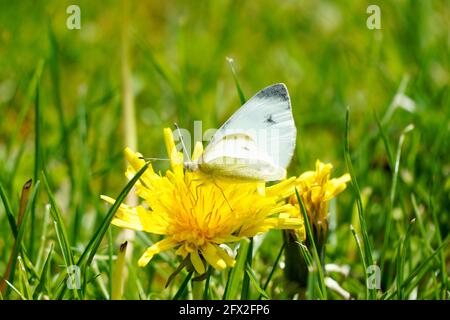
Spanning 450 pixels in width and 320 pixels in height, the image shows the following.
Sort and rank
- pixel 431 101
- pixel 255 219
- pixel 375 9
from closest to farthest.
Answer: pixel 255 219, pixel 431 101, pixel 375 9

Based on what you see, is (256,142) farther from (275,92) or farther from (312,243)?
(312,243)

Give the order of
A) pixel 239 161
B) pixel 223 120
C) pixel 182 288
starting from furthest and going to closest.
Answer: pixel 223 120 → pixel 182 288 → pixel 239 161

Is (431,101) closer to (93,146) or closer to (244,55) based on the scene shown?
(244,55)

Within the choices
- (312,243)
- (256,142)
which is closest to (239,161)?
(256,142)

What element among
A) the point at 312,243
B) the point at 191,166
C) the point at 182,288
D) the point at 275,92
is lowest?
the point at 182,288

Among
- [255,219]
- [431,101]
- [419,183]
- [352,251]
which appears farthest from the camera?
[431,101]
